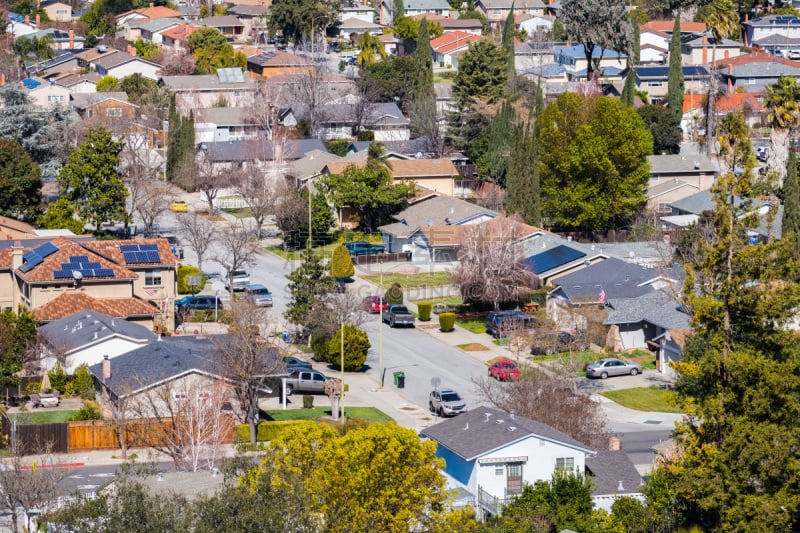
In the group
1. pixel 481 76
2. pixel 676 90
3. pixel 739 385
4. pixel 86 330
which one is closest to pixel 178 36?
pixel 481 76

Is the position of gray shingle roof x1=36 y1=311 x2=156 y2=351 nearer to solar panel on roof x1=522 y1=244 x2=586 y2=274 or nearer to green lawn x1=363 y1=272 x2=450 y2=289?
green lawn x1=363 y1=272 x2=450 y2=289

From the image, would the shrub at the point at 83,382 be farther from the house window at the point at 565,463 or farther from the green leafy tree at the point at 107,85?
the green leafy tree at the point at 107,85

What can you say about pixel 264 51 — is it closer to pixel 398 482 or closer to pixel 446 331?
pixel 446 331

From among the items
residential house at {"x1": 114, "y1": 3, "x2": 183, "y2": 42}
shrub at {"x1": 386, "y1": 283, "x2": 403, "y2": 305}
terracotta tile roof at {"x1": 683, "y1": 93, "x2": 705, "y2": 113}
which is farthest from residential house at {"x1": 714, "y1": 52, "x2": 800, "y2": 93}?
shrub at {"x1": 386, "y1": 283, "x2": 403, "y2": 305}

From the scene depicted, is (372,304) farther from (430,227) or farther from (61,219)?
(61,219)

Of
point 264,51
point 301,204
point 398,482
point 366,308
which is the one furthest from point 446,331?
point 264,51

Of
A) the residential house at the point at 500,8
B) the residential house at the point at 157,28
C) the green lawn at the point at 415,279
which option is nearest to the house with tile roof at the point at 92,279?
the green lawn at the point at 415,279
